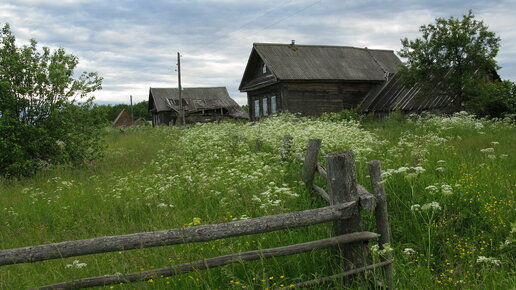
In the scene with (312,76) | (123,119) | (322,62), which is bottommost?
(123,119)

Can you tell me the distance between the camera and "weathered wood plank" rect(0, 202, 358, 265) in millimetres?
3006

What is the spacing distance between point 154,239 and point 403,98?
22324 millimetres

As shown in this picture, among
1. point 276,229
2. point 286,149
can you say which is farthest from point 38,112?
point 276,229

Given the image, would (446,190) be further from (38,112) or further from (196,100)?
(196,100)

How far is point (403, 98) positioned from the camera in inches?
912

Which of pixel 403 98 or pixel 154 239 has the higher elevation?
pixel 403 98

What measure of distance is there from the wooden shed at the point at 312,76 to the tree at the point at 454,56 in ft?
17.6

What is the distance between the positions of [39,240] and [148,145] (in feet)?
35.2

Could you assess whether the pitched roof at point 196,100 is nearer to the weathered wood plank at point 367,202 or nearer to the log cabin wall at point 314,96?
the log cabin wall at point 314,96

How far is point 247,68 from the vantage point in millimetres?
29219

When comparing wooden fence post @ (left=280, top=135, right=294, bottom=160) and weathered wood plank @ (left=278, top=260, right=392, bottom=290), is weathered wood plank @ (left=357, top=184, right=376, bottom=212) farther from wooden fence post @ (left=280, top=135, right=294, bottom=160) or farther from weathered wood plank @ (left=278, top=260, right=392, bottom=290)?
wooden fence post @ (left=280, top=135, right=294, bottom=160)

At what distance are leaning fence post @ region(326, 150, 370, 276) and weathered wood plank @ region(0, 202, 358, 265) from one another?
0.83ft

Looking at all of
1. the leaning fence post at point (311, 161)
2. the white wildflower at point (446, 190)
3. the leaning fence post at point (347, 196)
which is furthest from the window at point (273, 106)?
the leaning fence post at point (347, 196)

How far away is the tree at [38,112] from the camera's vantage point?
32.9 ft
